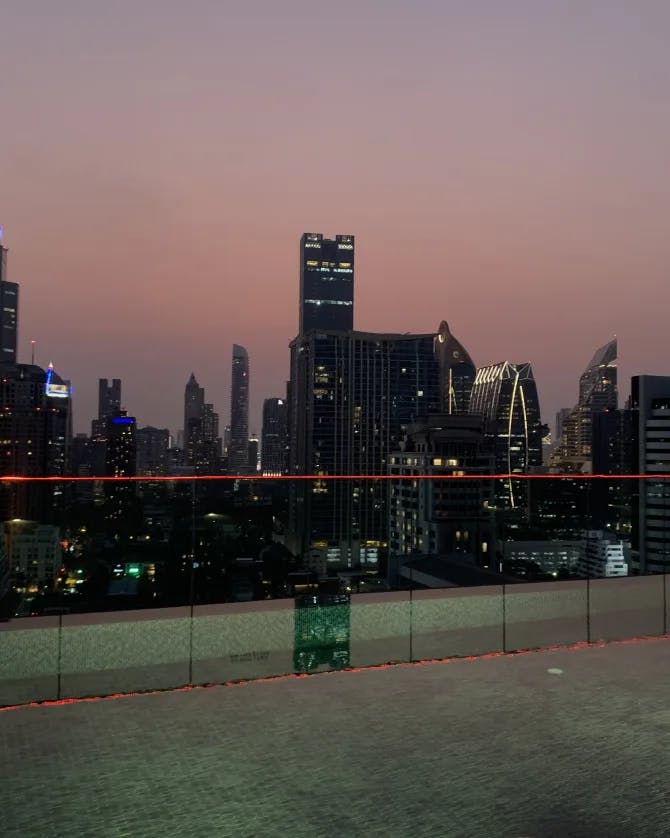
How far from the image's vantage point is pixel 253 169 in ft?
225

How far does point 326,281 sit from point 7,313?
235 ft

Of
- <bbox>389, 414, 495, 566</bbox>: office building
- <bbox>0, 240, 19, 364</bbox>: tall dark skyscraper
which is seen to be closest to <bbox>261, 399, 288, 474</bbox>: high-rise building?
<bbox>0, 240, 19, 364</bbox>: tall dark skyscraper

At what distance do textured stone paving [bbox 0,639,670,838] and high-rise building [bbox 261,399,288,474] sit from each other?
108m

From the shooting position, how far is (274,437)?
13200 cm

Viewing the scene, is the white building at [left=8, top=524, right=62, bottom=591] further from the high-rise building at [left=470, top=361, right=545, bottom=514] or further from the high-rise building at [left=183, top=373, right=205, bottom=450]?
the high-rise building at [left=183, top=373, right=205, bottom=450]

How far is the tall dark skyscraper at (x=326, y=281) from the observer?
178750 mm

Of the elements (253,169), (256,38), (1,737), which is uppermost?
(253,169)

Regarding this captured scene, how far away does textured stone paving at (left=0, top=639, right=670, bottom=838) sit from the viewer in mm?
2666

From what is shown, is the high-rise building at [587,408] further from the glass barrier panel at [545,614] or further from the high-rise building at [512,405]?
the glass barrier panel at [545,614]

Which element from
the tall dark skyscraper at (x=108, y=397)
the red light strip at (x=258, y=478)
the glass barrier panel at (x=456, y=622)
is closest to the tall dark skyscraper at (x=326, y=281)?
the tall dark skyscraper at (x=108, y=397)

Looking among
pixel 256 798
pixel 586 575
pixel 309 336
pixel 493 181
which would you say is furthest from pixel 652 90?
pixel 309 336

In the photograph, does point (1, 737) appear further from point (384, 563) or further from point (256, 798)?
point (384, 563)

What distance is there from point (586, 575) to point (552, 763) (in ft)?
9.11

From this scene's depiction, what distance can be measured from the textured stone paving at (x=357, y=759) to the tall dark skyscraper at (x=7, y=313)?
137128mm
